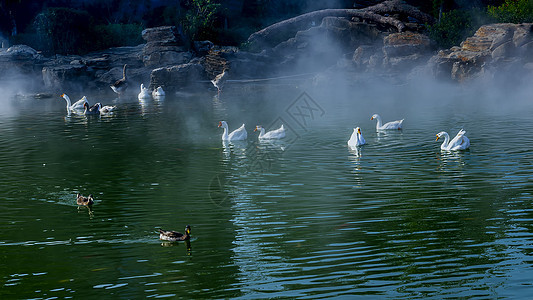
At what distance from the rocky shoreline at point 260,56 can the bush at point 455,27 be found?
103cm

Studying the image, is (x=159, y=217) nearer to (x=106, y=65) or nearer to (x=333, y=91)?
(x=333, y=91)

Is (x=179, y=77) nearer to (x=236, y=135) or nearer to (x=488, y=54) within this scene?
(x=488, y=54)

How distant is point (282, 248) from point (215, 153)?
10512mm

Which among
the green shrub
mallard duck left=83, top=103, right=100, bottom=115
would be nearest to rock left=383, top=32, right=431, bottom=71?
the green shrub

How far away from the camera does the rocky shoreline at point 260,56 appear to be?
44188 mm

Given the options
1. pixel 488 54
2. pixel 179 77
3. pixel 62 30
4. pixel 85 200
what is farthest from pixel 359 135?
pixel 62 30

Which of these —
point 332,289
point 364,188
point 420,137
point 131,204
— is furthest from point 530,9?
point 332,289

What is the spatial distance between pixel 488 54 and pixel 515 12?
5717 millimetres

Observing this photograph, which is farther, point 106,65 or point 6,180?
point 106,65

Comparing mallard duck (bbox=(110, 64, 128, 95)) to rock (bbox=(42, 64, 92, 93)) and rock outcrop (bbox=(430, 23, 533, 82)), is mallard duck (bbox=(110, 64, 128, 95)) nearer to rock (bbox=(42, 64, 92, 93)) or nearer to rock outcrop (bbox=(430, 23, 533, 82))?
rock (bbox=(42, 64, 92, 93))

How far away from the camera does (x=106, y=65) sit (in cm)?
4878

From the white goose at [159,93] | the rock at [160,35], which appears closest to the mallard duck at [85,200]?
the white goose at [159,93]

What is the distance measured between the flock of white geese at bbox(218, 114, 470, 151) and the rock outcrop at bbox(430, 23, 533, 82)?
14.0m

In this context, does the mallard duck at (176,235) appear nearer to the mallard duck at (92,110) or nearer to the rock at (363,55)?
the mallard duck at (92,110)
